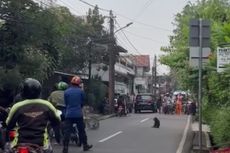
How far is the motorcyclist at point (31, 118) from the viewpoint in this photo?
22.6ft

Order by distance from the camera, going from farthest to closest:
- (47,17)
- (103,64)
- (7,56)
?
1. (103,64)
2. (47,17)
3. (7,56)

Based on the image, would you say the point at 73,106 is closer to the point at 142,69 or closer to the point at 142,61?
the point at 142,69

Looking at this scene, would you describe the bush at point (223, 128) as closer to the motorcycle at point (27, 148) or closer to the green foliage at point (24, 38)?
the motorcycle at point (27, 148)

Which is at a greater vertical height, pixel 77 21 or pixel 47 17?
pixel 77 21

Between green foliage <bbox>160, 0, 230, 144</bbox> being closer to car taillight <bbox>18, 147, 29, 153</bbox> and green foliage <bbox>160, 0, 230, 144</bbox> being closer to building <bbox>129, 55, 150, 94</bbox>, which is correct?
car taillight <bbox>18, 147, 29, 153</bbox>

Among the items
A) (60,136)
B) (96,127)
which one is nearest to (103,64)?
(96,127)

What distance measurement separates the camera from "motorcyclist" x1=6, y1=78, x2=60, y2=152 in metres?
6.89

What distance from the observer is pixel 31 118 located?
6926 millimetres

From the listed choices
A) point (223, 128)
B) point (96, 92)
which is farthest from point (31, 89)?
point (96, 92)

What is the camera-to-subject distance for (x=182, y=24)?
80.7ft

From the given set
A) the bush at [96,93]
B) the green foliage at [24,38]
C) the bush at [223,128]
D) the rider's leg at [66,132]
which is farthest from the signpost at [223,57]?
the bush at [96,93]

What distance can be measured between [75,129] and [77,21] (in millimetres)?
24984

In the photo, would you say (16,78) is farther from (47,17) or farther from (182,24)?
(182,24)

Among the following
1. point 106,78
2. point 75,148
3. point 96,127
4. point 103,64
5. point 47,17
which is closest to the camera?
point 75,148
